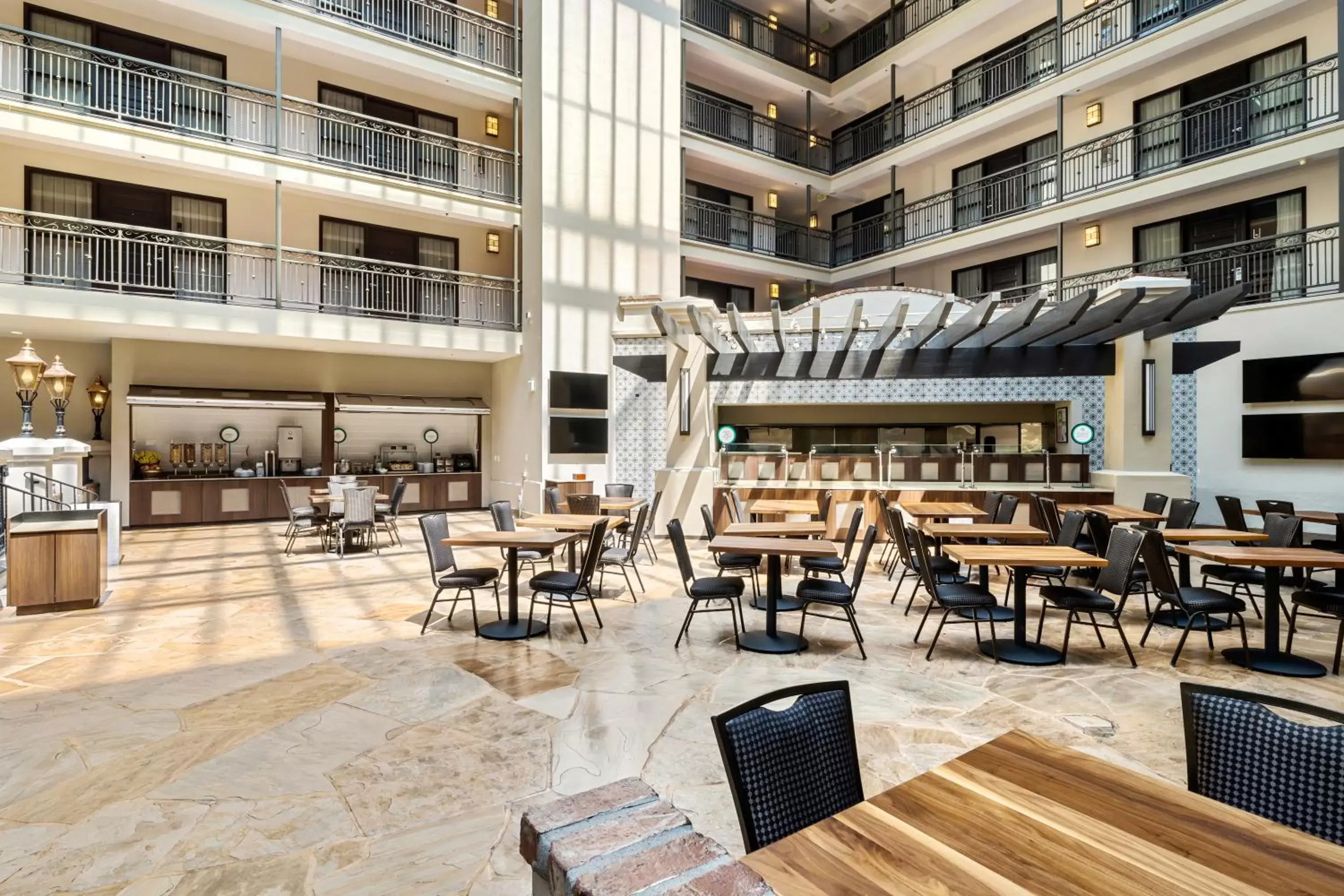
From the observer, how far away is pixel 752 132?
1554 centimetres

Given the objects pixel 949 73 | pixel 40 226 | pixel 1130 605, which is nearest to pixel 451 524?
pixel 40 226

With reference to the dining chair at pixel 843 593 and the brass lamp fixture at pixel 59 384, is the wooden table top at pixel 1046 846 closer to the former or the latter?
the dining chair at pixel 843 593

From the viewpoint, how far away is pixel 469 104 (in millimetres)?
13109

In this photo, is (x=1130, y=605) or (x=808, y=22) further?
(x=808, y=22)

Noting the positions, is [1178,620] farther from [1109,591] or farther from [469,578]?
[469,578]

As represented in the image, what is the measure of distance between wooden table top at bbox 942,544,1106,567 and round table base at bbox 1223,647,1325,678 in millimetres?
1090

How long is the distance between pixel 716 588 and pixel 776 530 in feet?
4.39

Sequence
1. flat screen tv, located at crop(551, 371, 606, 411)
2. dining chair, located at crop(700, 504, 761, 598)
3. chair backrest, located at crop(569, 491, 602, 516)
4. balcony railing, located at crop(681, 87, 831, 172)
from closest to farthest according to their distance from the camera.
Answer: dining chair, located at crop(700, 504, 761, 598)
chair backrest, located at crop(569, 491, 602, 516)
flat screen tv, located at crop(551, 371, 606, 411)
balcony railing, located at crop(681, 87, 831, 172)

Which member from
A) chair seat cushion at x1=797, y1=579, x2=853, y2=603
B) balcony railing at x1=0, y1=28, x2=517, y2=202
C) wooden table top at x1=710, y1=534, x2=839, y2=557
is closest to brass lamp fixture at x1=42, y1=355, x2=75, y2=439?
balcony railing at x1=0, y1=28, x2=517, y2=202

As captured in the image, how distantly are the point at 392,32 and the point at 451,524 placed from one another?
27.3ft

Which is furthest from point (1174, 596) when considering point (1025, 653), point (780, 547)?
point (780, 547)

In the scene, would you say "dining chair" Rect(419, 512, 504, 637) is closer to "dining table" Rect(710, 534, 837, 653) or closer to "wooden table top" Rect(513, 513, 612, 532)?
"wooden table top" Rect(513, 513, 612, 532)

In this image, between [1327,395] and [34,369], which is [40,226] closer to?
[34,369]

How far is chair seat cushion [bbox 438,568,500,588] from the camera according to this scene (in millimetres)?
5055
